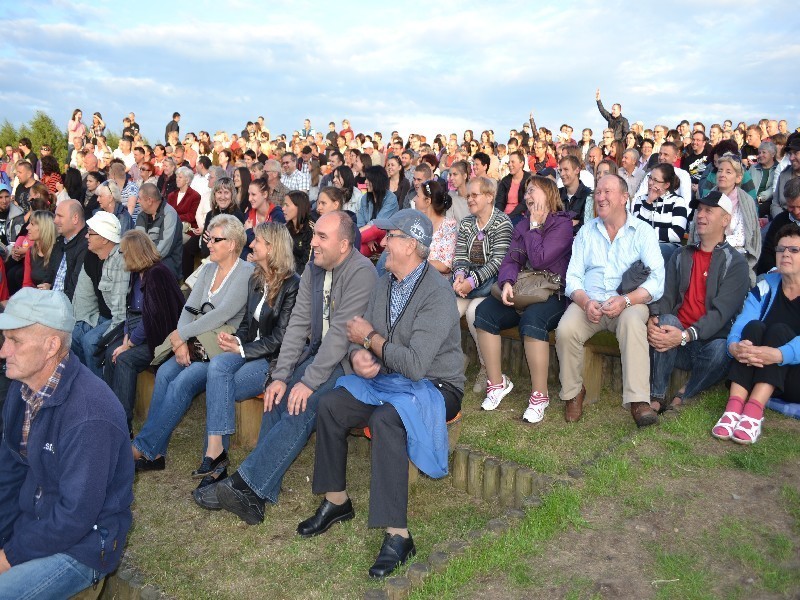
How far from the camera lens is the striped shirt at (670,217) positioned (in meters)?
6.35

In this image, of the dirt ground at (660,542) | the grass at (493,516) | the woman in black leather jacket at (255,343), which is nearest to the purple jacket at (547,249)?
the grass at (493,516)

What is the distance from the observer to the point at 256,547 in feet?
13.0

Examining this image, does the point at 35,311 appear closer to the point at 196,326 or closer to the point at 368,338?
the point at 368,338

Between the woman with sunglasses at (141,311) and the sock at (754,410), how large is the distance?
170 inches

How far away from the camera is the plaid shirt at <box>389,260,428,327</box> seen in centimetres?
406

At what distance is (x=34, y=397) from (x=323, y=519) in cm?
179

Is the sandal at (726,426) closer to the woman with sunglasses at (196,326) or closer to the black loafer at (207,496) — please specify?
the black loafer at (207,496)

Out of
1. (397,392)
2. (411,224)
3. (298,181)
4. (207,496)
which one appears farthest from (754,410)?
(298,181)

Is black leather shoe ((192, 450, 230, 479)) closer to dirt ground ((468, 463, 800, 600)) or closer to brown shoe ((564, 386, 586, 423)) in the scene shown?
dirt ground ((468, 463, 800, 600))

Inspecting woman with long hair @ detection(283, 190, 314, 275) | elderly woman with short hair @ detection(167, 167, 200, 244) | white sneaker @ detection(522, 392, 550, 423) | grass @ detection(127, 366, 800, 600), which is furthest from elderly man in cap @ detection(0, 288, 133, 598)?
elderly woman with short hair @ detection(167, 167, 200, 244)

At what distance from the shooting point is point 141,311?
5.64m

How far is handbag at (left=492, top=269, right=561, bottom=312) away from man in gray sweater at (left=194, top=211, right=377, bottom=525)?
56.9 inches

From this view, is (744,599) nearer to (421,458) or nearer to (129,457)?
(421,458)

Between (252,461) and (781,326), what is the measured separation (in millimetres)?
3533
